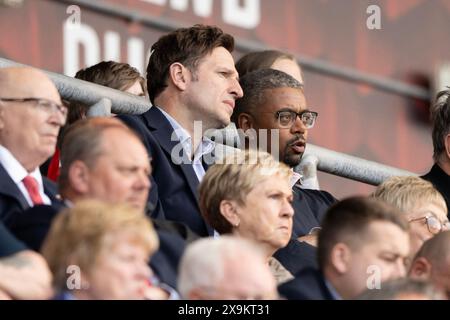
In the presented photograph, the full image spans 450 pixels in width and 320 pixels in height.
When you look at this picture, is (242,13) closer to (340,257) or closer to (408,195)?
(408,195)

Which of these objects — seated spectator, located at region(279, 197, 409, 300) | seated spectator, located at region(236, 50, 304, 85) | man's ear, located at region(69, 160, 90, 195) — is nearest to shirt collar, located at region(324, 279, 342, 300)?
seated spectator, located at region(279, 197, 409, 300)

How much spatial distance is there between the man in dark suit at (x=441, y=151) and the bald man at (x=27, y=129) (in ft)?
6.84

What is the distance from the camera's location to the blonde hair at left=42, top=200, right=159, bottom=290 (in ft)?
13.4

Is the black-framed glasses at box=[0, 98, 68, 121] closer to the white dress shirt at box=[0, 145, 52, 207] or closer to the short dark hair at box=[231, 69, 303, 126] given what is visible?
the white dress shirt at box=[0, 145, 52, 207]

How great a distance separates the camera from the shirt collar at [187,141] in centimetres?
601

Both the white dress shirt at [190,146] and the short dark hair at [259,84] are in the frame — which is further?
Result: the short dark hair at [259,84]

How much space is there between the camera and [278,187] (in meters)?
5.43

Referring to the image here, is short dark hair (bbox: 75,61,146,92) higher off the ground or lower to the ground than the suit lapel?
lower

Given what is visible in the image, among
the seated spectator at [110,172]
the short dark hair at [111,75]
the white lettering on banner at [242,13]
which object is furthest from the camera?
the white lettering on banner at [242,13]

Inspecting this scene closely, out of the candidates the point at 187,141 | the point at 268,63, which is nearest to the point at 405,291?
the point at 187,141

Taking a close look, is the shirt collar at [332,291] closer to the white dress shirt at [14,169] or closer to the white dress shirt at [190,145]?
the white dress shirt at [14,169]

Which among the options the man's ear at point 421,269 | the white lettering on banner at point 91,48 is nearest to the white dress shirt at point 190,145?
the man's ear at point 421,269

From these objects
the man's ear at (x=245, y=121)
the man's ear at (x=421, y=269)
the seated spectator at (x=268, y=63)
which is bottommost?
the man's ear at (x=421, y=269)

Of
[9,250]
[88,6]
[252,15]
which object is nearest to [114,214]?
[9,250]
